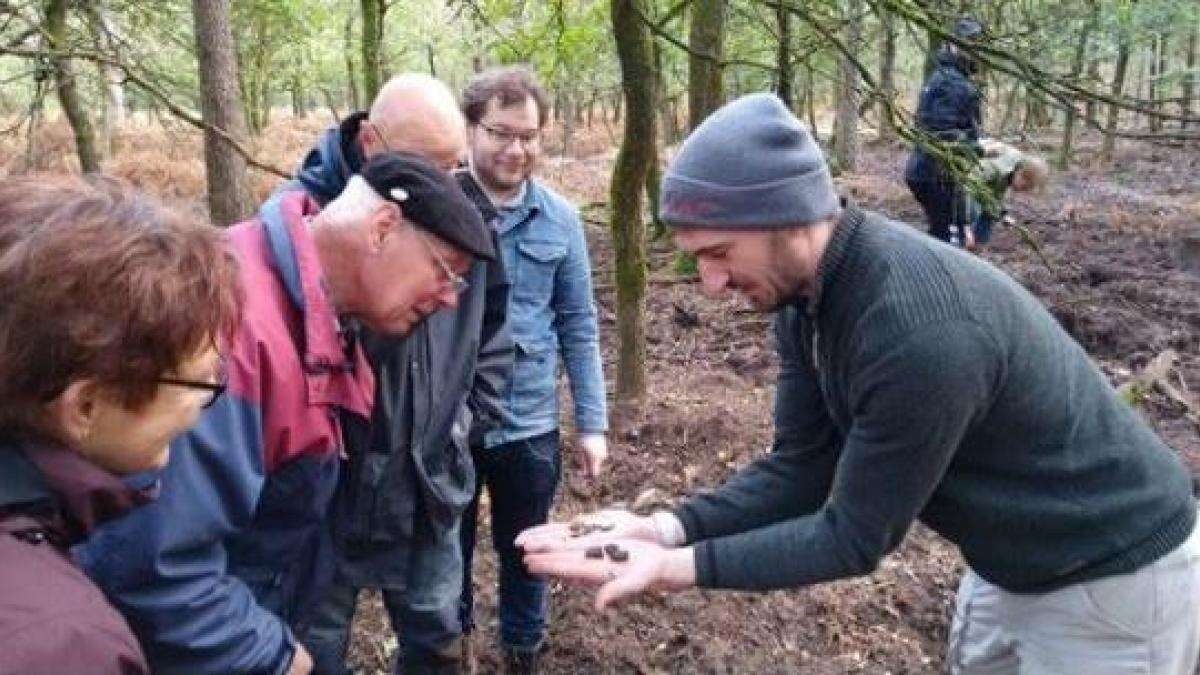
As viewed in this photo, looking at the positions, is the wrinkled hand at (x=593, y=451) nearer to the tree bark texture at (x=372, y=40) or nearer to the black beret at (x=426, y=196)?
the black beret at (x=426, y=196)

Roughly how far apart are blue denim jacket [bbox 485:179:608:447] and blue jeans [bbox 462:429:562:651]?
7cm

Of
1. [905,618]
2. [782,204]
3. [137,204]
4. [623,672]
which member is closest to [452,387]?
[782,204]

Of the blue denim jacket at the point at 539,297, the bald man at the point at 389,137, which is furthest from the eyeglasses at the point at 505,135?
the bald man at the point at 389,137

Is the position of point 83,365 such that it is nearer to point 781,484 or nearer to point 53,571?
point 53,571

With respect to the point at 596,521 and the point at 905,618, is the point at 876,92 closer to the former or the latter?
the point at 905,618

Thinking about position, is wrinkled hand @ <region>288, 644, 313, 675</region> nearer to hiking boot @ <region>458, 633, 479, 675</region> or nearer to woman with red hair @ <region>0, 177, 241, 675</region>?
woman with red hair @ <region>0, 177, 241, 675</region>

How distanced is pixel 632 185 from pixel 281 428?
2969 millimetres

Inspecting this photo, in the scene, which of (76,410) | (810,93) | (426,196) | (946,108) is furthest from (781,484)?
(810,93)

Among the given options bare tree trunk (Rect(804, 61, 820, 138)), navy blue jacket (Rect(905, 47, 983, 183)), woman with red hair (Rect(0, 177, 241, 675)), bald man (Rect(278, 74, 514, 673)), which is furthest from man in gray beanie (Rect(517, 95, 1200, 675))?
navy blue jacket (Rect(905, 47, 983, 183))

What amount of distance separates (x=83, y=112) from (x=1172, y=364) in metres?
8.85

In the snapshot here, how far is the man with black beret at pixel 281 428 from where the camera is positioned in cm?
172

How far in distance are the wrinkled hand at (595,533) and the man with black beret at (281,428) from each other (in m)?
0.44

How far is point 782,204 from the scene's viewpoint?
1.85 m

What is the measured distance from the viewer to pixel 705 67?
9234mm
